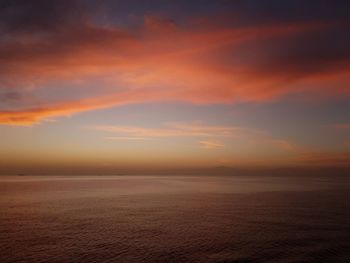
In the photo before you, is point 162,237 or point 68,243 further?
point 162,237

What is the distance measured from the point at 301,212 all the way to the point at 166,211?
31.1m

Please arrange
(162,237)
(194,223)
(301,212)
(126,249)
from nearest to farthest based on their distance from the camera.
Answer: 1. (126,249)
2. (162,237)
3. (194,223)
4. (301,212)

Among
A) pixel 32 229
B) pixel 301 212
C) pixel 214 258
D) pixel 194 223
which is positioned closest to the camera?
pixel 214 258

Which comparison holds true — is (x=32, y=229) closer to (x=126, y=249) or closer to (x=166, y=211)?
(x=126, y=249)

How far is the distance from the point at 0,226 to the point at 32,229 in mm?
7034

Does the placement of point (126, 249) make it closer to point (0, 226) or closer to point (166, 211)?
point (0, 226)

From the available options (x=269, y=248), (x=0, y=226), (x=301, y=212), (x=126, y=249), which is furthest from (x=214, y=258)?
(x=301, y=212)

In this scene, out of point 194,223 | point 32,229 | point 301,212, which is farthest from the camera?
point 301,212

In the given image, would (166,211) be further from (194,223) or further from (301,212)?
(301,212)

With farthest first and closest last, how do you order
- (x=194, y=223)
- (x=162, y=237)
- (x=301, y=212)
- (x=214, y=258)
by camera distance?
(x=301, y=212)
(x=194, y=223)
(x=162, y=237)
(x=214, y=258)

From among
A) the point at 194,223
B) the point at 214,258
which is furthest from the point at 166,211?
the point at 214,258

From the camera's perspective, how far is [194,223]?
192ft

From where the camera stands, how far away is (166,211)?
76.2m

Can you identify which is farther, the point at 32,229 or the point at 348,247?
the point at 32,229
